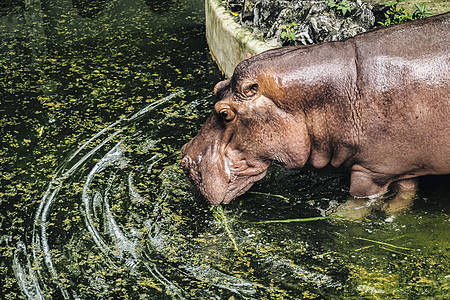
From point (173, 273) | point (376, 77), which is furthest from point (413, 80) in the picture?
point (173, 273)

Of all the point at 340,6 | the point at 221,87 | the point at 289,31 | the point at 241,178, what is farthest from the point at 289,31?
the point at 241,178

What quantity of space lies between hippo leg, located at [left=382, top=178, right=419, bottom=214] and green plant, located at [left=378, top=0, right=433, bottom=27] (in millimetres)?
1567

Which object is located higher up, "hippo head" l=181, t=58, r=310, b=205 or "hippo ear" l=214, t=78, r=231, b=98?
"hippo ear" l=214, t=78, r=231, b=98

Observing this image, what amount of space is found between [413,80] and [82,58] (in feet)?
13.3

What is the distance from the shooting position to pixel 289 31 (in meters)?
5.13

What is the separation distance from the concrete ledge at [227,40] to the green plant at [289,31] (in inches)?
4.8

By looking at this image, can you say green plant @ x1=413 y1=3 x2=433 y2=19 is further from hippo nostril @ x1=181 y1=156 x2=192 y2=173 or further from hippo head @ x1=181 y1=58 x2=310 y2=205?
hippo nostril @ x1=181 y1=156 x2=192 y2=173

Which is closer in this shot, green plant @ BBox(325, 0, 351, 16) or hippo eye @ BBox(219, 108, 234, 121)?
hippo eye @ BBox(219, 108, 234, 121)

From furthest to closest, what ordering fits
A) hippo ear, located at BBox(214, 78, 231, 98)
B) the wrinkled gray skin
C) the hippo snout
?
1. the hippo snout
2. hippo ear, located at BBox(214, 78, 231, 98)
3. the wrinkled gray skin

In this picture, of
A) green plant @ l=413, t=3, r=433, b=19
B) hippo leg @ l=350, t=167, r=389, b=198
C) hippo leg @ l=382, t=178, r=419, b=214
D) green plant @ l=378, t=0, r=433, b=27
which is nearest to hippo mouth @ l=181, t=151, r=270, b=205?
hippo leg @ l=350, t=167, r=389, b=198

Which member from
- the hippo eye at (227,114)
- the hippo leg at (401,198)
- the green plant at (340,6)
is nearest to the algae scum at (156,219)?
the hippo leg at (401,198)

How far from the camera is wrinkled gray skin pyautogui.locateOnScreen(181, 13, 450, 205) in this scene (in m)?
3.40

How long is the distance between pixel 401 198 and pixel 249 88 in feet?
4.09

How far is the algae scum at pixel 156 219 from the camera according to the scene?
3539 mm
